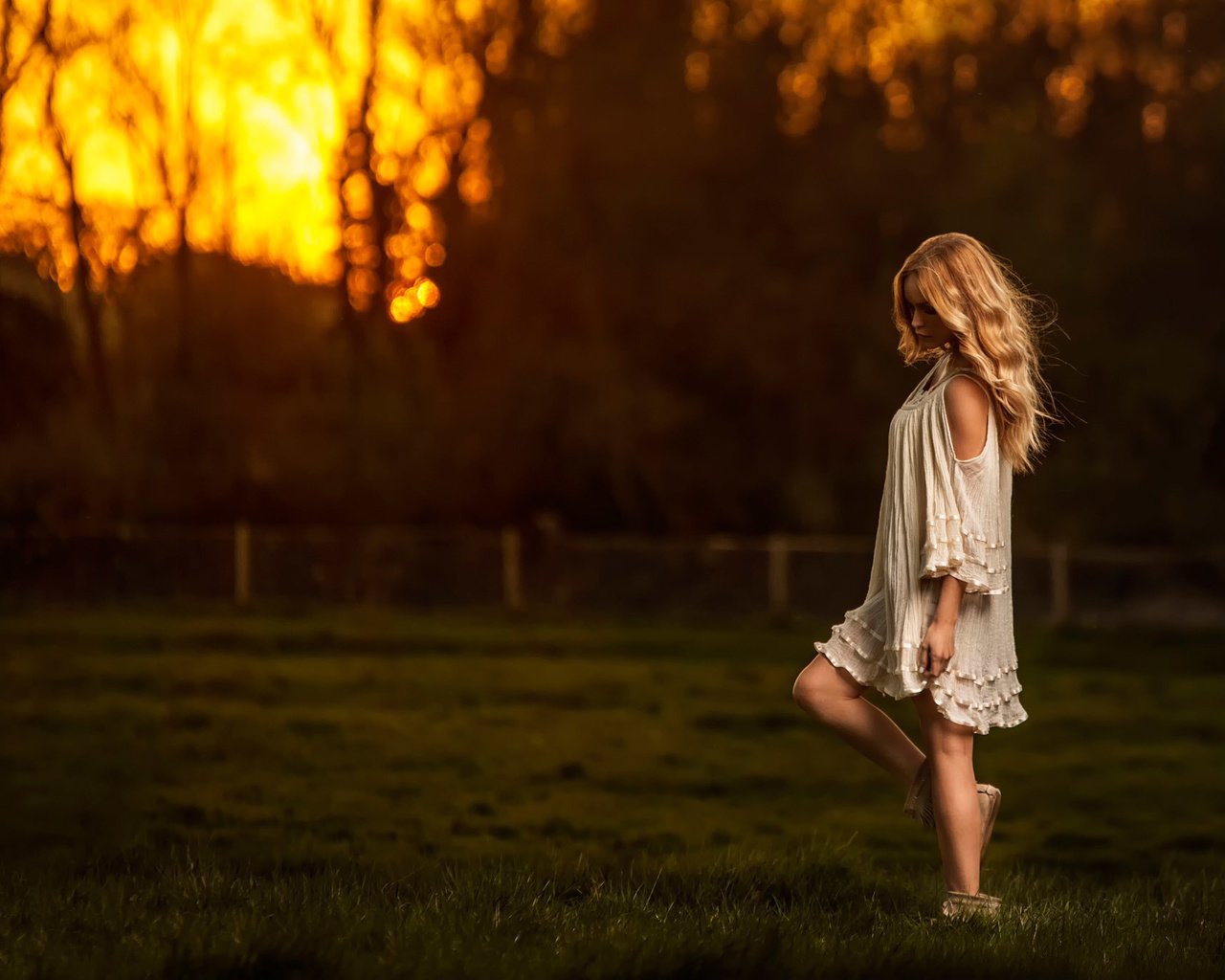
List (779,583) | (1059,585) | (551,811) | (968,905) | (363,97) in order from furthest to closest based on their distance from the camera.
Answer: (363,97), (779,583), (1059,585), (551,811), (968,905)

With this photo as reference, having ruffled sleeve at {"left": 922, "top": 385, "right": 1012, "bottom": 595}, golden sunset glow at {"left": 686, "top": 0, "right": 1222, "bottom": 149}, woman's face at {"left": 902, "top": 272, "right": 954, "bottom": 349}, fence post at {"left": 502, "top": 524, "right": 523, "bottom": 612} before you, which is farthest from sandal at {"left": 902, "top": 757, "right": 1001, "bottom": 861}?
golden sunset glow at {"left": 686, "top": 0, "right": 1222, "bottom": 149}

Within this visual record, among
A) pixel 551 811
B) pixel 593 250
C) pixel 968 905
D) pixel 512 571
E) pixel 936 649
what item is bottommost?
pixel 551 811

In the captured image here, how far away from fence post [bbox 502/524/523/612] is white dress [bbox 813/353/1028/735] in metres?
19.2

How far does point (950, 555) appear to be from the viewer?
510 centimetres

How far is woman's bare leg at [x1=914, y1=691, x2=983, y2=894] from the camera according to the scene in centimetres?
521

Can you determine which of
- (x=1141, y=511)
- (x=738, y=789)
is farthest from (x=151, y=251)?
(x=738, y=789)

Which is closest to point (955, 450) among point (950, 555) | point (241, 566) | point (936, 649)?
point (950, 555)

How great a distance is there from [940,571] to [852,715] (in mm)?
532

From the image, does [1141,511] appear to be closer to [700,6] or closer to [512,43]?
[700,6]

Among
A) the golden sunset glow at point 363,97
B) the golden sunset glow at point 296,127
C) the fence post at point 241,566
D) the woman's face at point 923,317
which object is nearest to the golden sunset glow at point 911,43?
the golden sunset glow at point 363,97

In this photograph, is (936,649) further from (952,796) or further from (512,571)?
(512,571)

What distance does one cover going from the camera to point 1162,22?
79.1 feet

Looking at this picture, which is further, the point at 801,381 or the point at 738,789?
the point at 801,381

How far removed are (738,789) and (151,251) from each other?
17.6 meters
